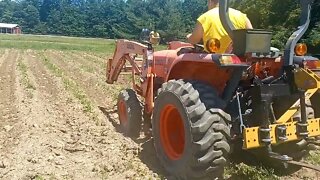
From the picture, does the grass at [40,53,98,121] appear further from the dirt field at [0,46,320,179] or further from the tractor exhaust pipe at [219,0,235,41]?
the tractor exhaust pipe at [219,0,235,41]

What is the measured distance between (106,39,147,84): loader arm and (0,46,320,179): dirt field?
2.72 feet

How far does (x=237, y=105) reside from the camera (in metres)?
4.41

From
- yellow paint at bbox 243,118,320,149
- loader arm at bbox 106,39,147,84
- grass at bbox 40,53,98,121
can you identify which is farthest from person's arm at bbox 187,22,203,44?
grass at bbox 40,53,98,121

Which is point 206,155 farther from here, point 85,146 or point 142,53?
point 142,53

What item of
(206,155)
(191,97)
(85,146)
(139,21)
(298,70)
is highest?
(139,21)

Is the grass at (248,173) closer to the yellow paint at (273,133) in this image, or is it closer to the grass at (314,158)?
the yellow paint at (273,133)

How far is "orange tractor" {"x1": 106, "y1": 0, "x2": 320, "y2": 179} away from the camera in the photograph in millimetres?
4129

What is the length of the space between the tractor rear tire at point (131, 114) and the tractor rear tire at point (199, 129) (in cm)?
189

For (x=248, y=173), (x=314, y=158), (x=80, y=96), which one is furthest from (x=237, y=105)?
(x=80, y=96)

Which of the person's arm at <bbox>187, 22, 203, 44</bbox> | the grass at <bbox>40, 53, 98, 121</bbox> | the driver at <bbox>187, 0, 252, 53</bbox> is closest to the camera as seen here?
the driver at <bbox>187, 0, 252, 53</bbox>

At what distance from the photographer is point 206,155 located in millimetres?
4102

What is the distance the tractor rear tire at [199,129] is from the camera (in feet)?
13.4

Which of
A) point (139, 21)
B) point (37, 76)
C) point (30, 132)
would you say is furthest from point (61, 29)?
point (30, 132)

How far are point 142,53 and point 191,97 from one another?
252 cm
